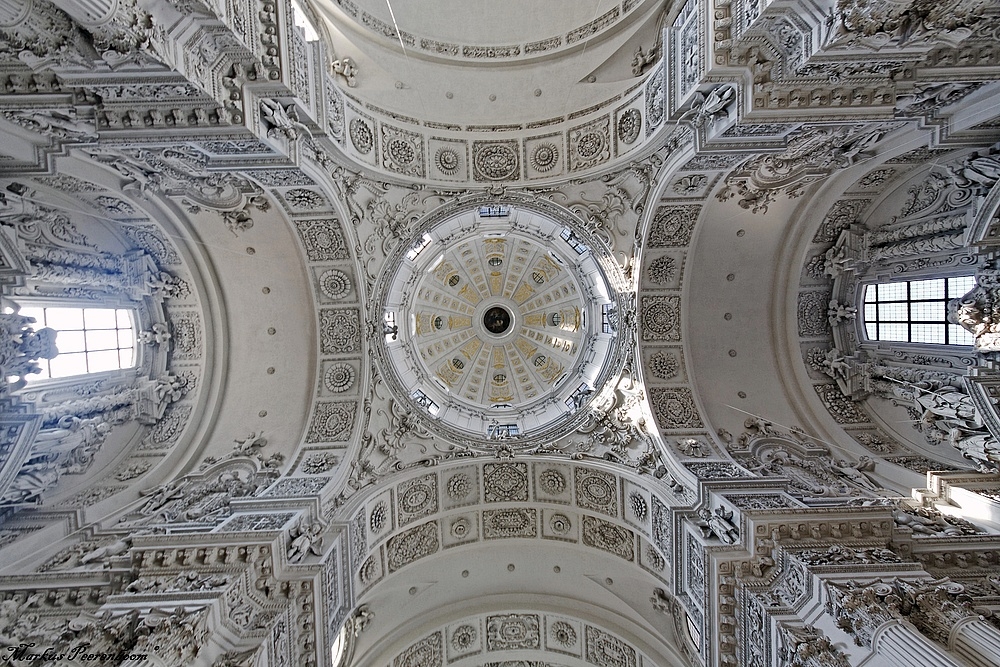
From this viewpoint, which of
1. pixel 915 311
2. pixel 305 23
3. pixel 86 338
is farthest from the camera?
pixel 915 311

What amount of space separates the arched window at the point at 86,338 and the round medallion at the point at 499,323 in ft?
29.0

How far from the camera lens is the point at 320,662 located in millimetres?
12234

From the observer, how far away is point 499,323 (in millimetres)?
26078

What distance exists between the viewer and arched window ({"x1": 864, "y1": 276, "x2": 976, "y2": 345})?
1412cm

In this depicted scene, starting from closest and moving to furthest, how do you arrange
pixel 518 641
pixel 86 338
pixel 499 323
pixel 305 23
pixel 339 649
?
pixel 305 23, pixel 86 338, pixel 339 649, pixel 518 641, pixel 499 323

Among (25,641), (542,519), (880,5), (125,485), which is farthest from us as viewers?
(542,519)

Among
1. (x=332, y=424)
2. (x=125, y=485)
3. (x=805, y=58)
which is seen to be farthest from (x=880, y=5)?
(x=125, y=485)

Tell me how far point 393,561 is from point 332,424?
5.65 metres

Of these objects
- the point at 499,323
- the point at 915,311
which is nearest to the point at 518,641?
the point at 499,323

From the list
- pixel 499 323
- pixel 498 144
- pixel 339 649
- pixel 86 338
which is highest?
pixel 498 144

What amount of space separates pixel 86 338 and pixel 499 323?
1754cm

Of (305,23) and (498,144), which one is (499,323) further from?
(305,23)

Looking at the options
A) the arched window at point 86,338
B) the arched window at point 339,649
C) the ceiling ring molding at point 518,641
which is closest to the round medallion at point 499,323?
the ceiling ring molding at point 518,641

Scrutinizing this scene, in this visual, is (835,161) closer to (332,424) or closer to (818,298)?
(818,298)
